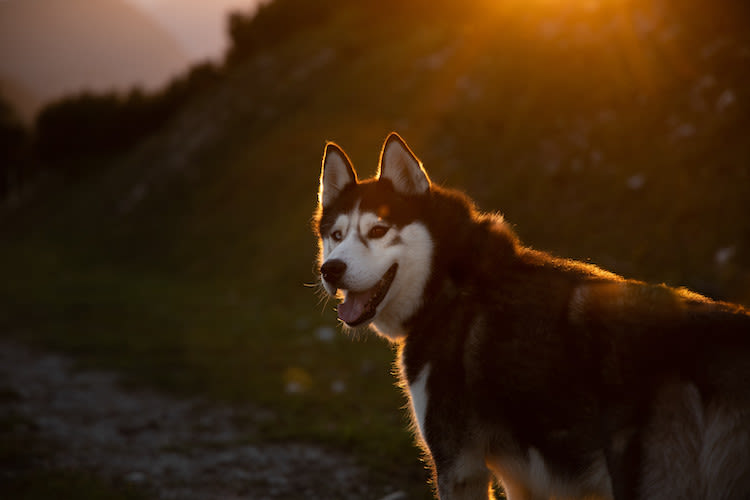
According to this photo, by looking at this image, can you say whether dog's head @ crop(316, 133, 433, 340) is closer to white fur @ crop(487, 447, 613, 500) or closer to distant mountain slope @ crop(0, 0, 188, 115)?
white fur @ crop(487, 447, 613, 500)

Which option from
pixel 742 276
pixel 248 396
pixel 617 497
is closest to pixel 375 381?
pixel 248 396

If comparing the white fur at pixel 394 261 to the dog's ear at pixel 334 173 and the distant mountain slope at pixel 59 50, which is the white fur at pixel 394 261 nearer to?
the dog's ear at pixel 334 173

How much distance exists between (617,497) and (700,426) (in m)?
0.42

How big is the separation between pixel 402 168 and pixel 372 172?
460 inches

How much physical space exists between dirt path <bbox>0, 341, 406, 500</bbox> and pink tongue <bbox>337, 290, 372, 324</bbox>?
1.78 m

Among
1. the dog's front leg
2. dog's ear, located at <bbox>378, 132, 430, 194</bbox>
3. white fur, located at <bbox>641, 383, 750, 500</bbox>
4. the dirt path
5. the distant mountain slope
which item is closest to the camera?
white fur, located at <bbox>641, 383, 750, 500</bbox>

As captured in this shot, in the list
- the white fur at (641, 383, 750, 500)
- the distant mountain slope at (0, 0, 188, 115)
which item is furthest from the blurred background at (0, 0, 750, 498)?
the distant mountain slope at (0, 0, 188, 115)

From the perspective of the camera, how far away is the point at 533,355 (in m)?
2.49

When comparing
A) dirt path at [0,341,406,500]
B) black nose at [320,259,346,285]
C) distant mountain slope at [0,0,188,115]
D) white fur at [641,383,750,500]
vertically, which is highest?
distant mountain slope at [0,0,188,115]

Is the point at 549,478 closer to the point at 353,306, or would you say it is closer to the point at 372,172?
the point at 353,306

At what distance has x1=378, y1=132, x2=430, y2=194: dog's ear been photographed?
3.31 m

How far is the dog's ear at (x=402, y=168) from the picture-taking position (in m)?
3.31

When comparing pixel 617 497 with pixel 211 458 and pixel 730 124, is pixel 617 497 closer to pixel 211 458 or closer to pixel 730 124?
pixel 211 458

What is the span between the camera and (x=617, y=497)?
2.25 metres
